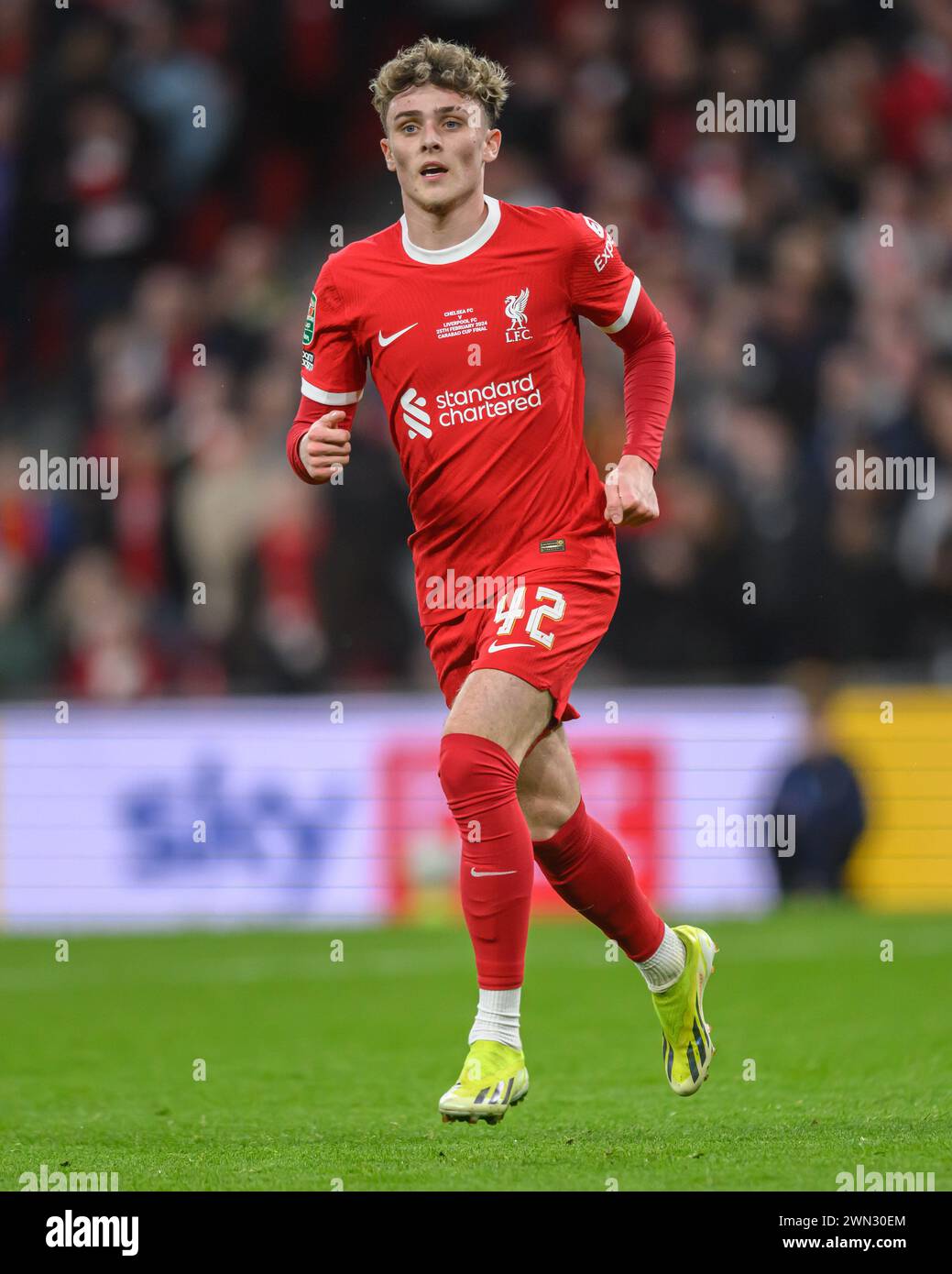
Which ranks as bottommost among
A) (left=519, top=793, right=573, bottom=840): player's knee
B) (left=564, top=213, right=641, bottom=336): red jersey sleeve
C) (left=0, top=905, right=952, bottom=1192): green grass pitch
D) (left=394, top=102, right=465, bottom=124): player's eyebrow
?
(left=0, top=905, right=952, bottom=1192): green grass pitch

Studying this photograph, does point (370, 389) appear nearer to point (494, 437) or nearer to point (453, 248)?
point (453, 248)

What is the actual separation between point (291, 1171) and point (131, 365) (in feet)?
34.1

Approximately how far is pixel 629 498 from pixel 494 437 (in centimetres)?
43

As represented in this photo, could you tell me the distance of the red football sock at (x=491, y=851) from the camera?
5074mm

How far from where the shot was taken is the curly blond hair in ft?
17.6

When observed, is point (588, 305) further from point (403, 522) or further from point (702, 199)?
point (702, 199)

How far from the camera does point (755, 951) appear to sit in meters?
10.2

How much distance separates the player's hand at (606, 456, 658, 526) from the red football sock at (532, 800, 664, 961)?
32.6 inches

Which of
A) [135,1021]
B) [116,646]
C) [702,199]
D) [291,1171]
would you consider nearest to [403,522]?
[116,646]

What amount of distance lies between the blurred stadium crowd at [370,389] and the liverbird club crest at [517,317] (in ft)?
23.1

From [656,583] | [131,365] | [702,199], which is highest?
[702,199]

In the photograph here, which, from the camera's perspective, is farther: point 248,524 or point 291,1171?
point 248,524

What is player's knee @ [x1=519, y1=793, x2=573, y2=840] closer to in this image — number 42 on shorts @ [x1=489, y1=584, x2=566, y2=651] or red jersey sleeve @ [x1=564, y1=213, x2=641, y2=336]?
number 42 on shorts @ [x1=489, y1=584, x2=566, y2=651]
